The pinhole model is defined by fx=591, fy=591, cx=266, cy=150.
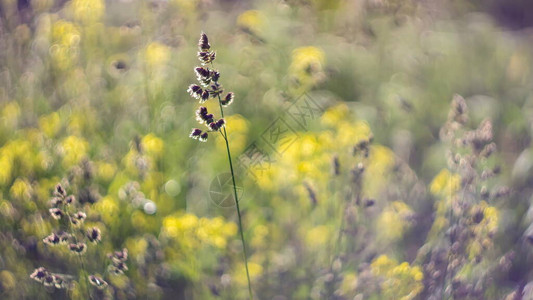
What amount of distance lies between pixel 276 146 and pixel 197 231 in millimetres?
336

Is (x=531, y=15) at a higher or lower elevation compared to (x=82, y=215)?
higher

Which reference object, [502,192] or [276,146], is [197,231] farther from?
[502,192]

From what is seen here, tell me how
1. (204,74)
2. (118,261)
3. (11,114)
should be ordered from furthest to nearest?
(11,114)
(118,261)
(204,74)

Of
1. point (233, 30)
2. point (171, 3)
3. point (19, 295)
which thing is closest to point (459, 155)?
point (233, 30)

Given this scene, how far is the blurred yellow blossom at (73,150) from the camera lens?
1687 mm

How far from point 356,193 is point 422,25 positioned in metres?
0.53

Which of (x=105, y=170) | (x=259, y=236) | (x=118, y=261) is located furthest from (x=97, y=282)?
(x=259, y=236)

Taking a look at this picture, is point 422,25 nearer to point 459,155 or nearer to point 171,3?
point 459,155

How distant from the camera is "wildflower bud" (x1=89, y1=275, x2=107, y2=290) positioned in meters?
1.55

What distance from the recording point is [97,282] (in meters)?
1.57

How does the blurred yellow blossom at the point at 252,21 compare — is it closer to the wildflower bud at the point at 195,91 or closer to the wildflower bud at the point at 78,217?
the wildflower bud at the point at 195,91

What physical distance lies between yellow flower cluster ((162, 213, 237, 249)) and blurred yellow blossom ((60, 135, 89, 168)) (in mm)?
314

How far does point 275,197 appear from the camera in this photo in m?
1.71

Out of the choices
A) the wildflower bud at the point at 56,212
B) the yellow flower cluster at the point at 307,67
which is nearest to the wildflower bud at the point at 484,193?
the yellow flower cluster at the point at 307,67
